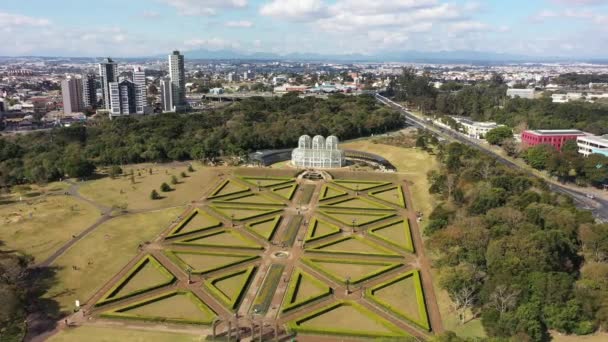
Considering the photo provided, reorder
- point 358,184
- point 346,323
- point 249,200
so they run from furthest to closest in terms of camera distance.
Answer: point 358,184
point 249,200
point 346,323

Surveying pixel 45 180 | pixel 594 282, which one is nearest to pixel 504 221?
pixel 594 282

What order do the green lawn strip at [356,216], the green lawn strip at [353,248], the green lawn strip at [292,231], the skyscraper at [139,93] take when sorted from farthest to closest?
1. the skyscraper at [139,93]
2. the green lawn strip at [356,216]
3. the green lawn strip at [292,231]
4. the green lawn strip at [353,248]

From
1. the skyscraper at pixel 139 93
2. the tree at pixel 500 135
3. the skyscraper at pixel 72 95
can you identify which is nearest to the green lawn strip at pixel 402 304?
the tree at pixel 500 135

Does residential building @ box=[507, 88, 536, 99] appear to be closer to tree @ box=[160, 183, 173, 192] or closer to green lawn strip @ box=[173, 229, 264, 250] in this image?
tree @ box=[160, 183, 173, 192]

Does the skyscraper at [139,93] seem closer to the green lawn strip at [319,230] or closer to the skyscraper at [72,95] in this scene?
the skyscraper at [72,95]

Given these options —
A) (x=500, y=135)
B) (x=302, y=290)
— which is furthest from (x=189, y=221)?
(x=500, y=135)

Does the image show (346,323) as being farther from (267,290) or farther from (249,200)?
(249,200)

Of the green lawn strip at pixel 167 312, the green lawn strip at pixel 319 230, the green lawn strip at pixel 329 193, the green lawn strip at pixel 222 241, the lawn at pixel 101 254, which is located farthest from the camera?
the green lawn strip at pixel 329 193
